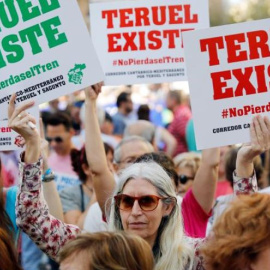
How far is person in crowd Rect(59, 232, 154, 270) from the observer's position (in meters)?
3.97

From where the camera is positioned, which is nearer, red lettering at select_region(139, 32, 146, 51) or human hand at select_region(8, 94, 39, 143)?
human hand at select_region(8, 94, 39, 143)

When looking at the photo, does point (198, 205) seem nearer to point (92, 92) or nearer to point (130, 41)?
point (92, 92)

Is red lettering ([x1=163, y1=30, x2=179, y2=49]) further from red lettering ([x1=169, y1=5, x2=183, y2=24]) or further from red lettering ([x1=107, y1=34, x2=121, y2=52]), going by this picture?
red lettering ([x1=107, y1=34, x2=121, y2=52])

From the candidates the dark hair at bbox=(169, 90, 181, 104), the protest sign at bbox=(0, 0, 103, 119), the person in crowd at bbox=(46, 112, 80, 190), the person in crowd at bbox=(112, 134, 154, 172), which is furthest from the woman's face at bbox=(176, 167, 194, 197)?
the dark hair at bbox=(169, 90, 181, 104)

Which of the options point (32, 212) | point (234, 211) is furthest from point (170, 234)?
point (234, 211)

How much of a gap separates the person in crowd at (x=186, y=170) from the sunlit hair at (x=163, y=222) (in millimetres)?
2739

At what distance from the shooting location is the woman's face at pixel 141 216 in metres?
5.10

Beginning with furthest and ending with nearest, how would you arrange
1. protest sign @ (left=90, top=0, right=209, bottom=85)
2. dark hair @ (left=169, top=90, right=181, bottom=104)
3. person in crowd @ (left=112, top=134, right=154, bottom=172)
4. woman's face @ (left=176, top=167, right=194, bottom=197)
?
dark hair @ (left=169, top=90, right=181, bottom=104), woman's face @ (left=176, top=167, right=194, bottom=197), person in crowd @ (left=112, top=134, right=154, bottom=172), protest sign @ (left=90, top=0, right=209, bottom=85)

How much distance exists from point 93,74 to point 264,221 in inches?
83.5

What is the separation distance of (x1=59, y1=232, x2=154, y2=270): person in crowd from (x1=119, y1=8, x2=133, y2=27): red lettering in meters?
3.64

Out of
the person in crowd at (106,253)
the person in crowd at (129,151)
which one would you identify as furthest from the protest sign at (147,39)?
the person in crowd at (106,253)

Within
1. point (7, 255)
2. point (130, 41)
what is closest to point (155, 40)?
point (130, 41)

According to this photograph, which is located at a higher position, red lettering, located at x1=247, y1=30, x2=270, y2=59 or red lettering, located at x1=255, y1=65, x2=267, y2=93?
red lettering, located at x1=247, y1=30, x2=270, y2=59

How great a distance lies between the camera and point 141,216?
511 centimetres
